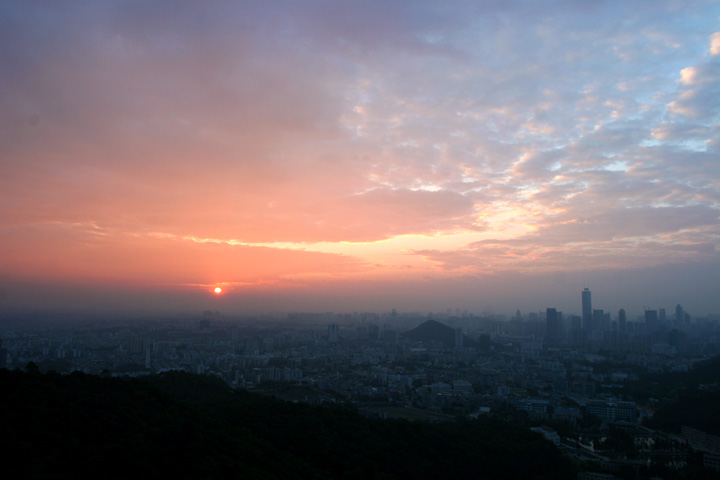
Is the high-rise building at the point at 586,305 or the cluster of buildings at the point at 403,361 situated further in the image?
A: the high-rise building at the point at 586,305

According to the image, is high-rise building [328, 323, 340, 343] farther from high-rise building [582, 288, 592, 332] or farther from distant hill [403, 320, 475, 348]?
high-rise building [582, 288, 592, 332]

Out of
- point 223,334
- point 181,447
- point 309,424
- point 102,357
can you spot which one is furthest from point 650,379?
point 223,334

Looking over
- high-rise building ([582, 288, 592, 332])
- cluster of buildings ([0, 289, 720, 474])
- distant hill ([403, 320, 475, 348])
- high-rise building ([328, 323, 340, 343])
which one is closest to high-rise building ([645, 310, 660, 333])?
cluster of buildings ([0, 289, 720, 474])

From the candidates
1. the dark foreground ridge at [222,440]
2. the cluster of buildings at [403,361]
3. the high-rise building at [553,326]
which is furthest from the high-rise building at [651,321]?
the dark foreground ridge at [222,440]

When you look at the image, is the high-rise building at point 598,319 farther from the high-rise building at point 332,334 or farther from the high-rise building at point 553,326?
the high-rise building at point 332,334

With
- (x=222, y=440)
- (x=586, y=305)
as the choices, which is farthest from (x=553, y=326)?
(x=222, y=440)

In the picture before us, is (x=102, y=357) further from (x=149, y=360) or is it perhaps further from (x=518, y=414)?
(x=518, y=414)
